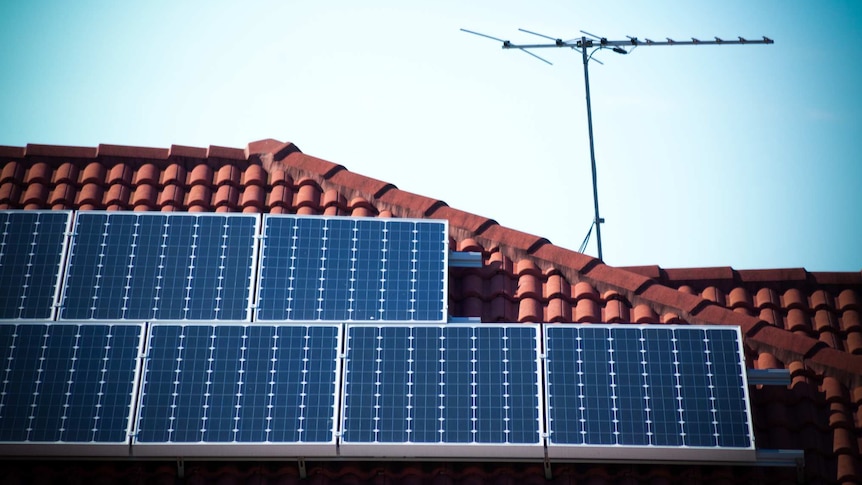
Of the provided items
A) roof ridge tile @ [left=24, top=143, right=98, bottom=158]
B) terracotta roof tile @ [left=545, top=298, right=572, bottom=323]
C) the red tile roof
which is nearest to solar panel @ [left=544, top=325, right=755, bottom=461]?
the red tile roof

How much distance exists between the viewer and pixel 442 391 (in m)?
17.0

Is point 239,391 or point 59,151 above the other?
point 59,151

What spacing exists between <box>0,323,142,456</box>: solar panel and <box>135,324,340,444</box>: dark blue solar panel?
1.03ft

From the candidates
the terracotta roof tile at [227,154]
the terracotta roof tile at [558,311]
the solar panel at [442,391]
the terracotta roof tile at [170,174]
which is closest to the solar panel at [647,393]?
the solar panel at [442,391]

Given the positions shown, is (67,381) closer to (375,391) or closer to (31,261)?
(31,261)

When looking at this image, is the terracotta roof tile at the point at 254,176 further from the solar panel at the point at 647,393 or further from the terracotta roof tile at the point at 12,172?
the solar panel at the point at 647,393

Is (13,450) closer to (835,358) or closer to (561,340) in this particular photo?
(561,340)

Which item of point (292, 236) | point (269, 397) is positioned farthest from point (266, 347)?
point (292, 236)

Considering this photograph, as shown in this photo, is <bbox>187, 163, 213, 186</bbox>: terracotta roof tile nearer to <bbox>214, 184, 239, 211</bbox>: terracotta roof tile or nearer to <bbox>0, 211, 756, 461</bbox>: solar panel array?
<bbox>214, 184, 239, 211</bbox>: terracotta roof tile

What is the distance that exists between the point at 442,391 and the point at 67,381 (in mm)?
4992

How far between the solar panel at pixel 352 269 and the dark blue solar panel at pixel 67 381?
2014 millimetres

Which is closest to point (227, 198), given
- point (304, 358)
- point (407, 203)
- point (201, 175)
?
point (201, 175)

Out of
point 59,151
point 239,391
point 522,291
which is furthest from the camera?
point 59,151

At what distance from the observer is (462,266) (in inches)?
739
